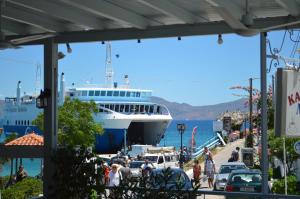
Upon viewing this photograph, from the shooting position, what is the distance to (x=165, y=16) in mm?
7367

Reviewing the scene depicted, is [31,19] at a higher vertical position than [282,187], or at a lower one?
higher

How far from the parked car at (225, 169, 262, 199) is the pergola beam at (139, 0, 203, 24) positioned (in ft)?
25.8

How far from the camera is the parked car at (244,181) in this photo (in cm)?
1406

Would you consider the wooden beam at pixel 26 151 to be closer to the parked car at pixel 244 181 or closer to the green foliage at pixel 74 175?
the green foliage at pixel 74 175

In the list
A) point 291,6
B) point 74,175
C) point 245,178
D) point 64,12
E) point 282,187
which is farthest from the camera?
point 245,178

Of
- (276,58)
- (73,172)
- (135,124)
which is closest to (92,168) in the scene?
(73,172)

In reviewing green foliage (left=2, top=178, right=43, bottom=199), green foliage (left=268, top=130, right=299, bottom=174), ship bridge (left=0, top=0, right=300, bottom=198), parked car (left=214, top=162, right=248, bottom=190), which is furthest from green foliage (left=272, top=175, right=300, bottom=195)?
ship bridge (left=0, top=0, right=300, bottom=198)

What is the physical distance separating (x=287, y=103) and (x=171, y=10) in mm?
1908

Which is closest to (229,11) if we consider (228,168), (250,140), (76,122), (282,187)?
(282,187)

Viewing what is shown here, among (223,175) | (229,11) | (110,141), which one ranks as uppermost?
(229,11)

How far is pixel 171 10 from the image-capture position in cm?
662

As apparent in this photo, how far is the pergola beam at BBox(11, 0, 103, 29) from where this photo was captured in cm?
657

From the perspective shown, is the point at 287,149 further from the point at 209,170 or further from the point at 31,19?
the point at 31,19

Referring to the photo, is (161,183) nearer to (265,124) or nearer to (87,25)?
(265,124)
